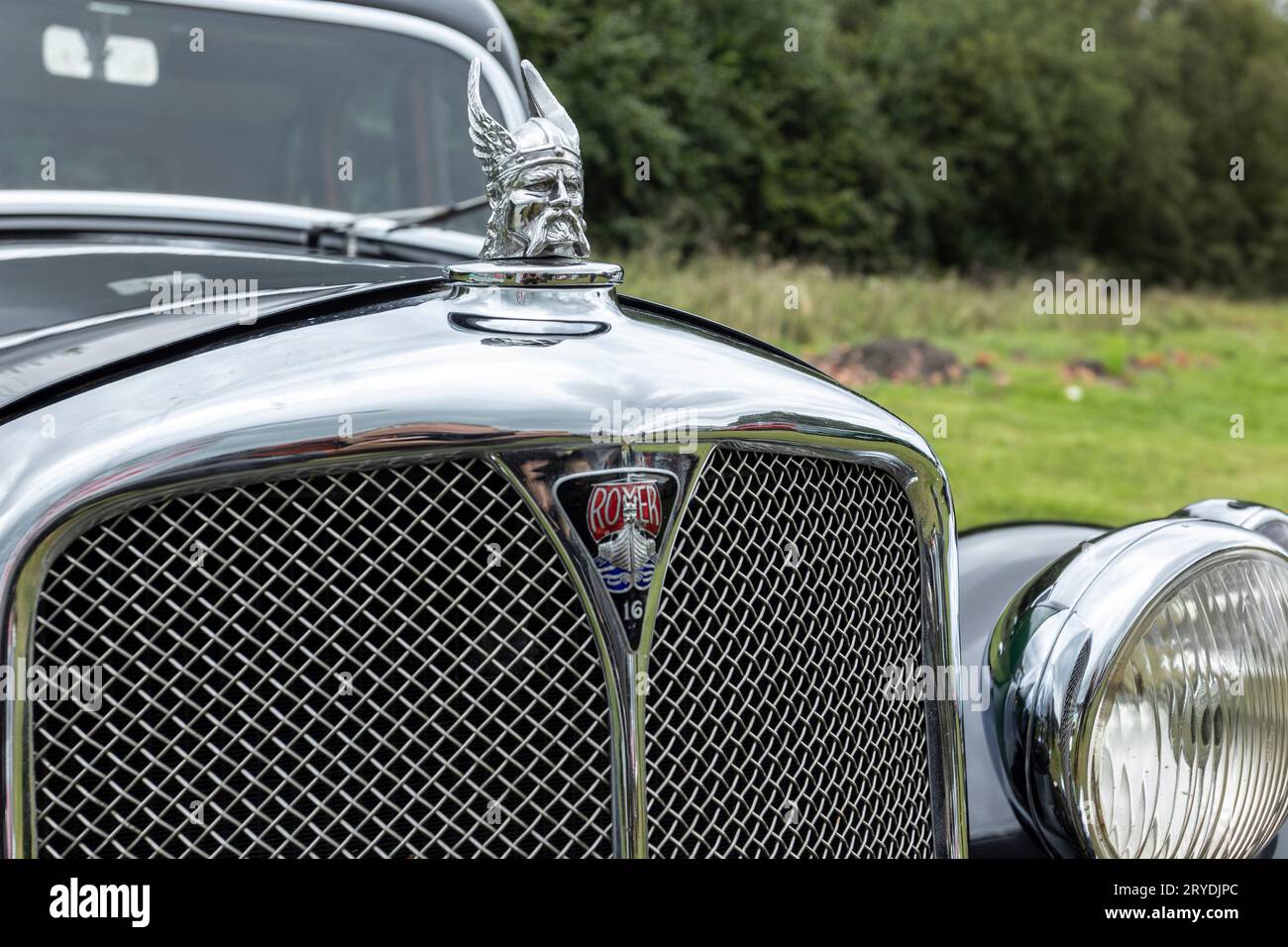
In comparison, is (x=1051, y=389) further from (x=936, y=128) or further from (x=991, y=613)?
(x=936, y=128)

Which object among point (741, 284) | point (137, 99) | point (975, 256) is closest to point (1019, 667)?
point (137, 99)

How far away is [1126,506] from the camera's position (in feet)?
24.3

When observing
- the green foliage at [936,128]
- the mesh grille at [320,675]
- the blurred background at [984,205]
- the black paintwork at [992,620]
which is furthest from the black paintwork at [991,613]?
the green foliage at [936,128]

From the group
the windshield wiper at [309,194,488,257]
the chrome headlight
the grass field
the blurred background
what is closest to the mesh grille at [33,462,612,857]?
the chrome headlight

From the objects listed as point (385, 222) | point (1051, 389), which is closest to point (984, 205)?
point (1051, 389)

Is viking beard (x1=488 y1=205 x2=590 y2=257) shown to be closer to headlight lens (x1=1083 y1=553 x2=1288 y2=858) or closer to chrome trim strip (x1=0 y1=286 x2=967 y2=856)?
chrome trim strip (x1=0 y1=286 x2=967 y2=856)

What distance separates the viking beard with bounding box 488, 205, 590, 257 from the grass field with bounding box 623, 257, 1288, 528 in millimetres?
4142

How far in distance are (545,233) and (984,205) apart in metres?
27.7

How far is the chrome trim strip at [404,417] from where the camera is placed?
1277 millimetres

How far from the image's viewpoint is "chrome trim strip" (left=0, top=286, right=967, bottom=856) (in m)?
1.28

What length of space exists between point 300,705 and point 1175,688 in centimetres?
118

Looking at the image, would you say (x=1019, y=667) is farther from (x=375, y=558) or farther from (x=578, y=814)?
(x=375, y=558)

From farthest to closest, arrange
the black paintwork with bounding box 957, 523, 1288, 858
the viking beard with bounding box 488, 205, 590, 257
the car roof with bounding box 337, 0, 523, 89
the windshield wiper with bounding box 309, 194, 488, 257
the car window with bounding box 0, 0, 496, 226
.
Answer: the car roof with bounding box 337, 0, 523, 89
the windshield wiper with bounding box 309, 194, 488, 257
the car window with bounding box 0, 0, 496, 226
the black paintwork with bounding box 957, 523, 1288, 858
the viking beard with bounding box 488, 205, 590, 257
